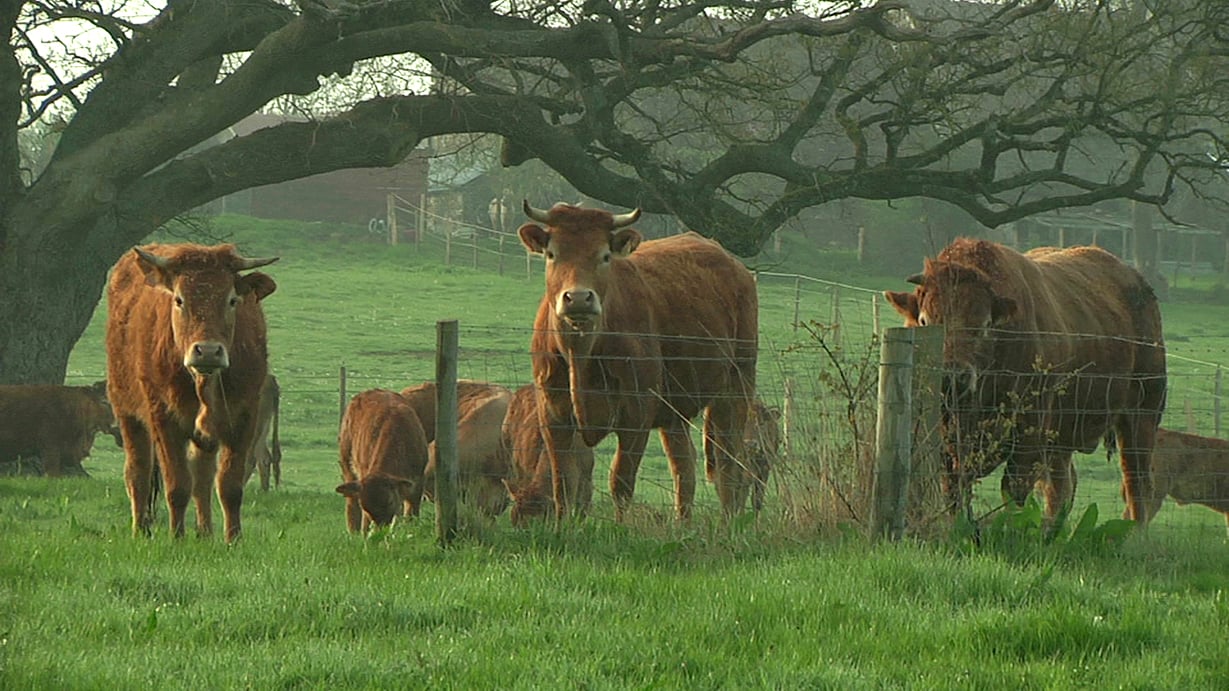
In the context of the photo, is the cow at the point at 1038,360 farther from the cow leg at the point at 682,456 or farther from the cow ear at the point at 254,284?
the cow ear at the point at 254,284

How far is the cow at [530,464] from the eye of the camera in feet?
34.1

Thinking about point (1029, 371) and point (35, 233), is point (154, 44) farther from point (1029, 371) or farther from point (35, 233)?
point (1029, 371)

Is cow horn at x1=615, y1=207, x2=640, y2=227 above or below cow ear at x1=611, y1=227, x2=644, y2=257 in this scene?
above

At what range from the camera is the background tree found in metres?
15.6

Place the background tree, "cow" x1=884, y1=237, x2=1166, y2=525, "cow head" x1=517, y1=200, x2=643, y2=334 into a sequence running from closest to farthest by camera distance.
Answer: "cow" x1=884, y1=237, x2=1166, y2=525 < "cow head" x1=517, y1=200, x2=643, y2=334 < the background tree

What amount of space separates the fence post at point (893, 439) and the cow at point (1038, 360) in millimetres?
424

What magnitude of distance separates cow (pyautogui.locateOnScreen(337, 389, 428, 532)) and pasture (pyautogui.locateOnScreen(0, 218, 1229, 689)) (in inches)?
A: 67.3

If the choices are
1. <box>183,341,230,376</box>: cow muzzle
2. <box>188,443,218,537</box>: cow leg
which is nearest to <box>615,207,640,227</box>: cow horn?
<box>183,341,230,376</box>: cow muzzle

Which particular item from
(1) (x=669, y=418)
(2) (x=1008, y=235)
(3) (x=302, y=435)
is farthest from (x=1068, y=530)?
(2) (x=1008, y=235)

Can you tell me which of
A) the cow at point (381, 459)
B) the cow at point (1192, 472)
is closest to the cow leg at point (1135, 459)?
the cow at point (1192, 472)

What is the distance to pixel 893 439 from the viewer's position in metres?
8.10

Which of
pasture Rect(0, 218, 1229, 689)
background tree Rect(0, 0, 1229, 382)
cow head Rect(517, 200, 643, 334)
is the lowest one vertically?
pasture Rect(0, 218, 1229, 689)

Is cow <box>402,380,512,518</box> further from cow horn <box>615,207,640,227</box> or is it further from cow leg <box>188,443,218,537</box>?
cow horn <box>615,207,640,227</box>

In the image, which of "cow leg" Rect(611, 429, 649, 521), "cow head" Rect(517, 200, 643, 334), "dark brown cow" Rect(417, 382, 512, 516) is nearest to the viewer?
"cow head" Rect(517, 200, 643, 334)
